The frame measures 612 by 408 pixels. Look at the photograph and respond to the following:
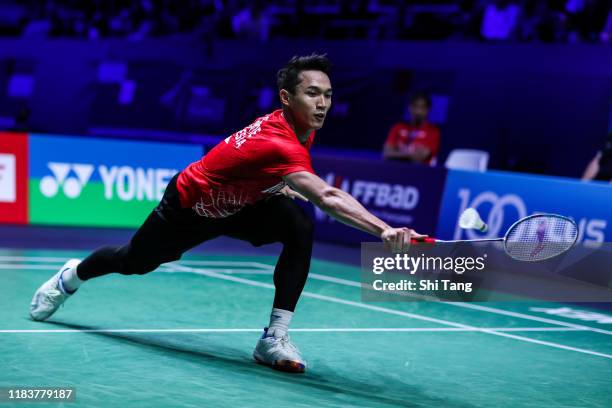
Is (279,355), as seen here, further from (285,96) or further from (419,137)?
(419,137)

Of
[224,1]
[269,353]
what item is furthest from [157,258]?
[224,1]

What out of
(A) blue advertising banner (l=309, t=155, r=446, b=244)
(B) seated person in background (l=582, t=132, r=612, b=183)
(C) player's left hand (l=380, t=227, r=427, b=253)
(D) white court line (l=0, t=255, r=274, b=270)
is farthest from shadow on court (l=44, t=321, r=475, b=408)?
(B) seated person in background (l=582, t=132, r=612, b=183)

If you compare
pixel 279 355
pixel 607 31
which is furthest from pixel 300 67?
pixel 607 31

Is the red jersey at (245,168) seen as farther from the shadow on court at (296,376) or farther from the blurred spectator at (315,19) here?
the blurred spectator at (315,19)

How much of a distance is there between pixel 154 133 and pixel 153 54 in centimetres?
161

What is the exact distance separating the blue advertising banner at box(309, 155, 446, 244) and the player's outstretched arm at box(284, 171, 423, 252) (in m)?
5.94

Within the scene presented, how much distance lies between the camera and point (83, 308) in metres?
6.80

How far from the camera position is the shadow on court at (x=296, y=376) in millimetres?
4754

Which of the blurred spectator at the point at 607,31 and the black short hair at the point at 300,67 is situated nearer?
the black short hair at the point at 300,67

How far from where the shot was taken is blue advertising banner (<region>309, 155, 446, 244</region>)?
10.7 metres

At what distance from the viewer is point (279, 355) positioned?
5.19 meters

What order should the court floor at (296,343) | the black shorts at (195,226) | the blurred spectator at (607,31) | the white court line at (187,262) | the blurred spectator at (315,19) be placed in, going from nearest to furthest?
the court floor at (296,343) < the black shorts at (195,226) < the white court line at (187,262) < the blurred spectator at (607,31) < the blurred spectator at (315,19)

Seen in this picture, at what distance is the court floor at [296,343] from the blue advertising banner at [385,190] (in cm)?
235

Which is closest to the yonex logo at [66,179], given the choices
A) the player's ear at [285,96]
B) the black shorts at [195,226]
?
the black shorts at [195,226]
